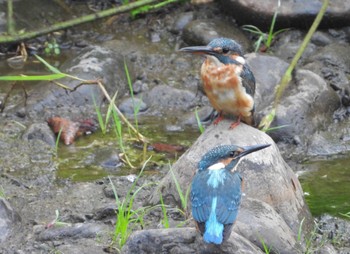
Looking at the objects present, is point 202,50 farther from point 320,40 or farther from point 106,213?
point 320,40

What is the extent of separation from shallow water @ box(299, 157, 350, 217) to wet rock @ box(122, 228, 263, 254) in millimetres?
1612

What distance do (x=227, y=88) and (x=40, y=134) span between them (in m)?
2.25

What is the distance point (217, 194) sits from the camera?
4.70 metres

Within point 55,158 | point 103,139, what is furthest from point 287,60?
point 55,158

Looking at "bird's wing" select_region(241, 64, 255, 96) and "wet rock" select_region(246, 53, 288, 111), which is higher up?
"bird's wing" select_region(241, 64, 255, 96)

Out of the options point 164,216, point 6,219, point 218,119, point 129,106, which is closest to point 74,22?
point 129,106

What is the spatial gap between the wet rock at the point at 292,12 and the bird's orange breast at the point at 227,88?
3.49 meters

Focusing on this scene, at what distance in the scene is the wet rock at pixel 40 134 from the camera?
7.60 m

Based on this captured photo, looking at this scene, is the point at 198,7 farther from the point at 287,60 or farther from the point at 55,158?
the point at 55,158

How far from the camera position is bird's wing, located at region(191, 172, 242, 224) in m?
4.60

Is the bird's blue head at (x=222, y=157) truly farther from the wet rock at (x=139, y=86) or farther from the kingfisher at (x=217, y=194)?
the wet rock at (x=139, y=86)

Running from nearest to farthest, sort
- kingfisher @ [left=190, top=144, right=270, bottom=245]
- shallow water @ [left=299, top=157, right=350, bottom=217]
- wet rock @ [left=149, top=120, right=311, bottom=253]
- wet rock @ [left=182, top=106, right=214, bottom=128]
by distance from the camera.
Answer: kingfisher @ [left=190, top=144, right=270, bottom=245], wet rock @ [left=149, top=120, right=311, bottom=253], shallow water @ [left=299, top=157, right=350, bottom=217], wet rock @ [left=182, top=106, right=214, bottom=128]

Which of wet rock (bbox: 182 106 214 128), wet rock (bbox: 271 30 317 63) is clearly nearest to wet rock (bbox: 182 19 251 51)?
wet rock (bbox: 271 30 317 63)

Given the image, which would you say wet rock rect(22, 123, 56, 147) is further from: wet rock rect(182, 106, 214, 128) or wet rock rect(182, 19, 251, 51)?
wet rock rect(182, 19, 251, 51)
